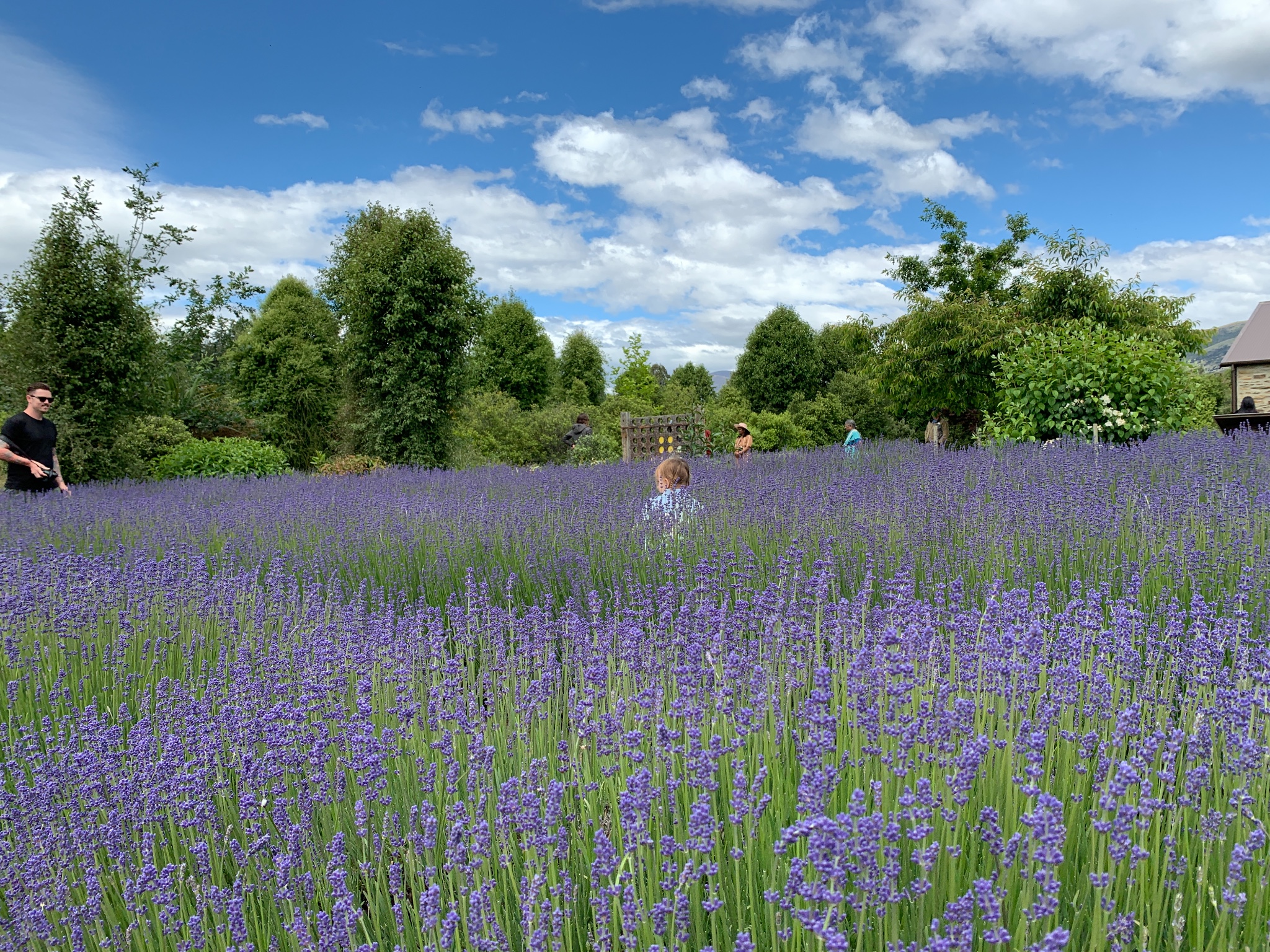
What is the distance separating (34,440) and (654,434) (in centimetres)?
1382

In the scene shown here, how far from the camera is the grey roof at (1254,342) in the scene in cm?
3141

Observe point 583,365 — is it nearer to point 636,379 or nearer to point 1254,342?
point 636,379

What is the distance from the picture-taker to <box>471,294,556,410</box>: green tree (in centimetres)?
3766

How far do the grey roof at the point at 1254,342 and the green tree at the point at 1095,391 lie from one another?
2622 cm

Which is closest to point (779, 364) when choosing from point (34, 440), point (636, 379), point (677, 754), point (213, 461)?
point (636, 379)

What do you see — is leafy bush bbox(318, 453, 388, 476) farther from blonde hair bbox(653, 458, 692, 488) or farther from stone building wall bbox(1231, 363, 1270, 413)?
stone building wall bbox(1231, 363, 1270, 413)

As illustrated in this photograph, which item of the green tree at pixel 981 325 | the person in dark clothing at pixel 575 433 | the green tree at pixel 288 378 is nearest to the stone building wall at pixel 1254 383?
the green tree at pixel 981 325

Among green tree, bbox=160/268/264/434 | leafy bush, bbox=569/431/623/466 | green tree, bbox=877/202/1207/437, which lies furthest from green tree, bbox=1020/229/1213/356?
green tree, bbox=160/268/264/434

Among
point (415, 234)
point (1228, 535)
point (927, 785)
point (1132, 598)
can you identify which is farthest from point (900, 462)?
point (415, 234)

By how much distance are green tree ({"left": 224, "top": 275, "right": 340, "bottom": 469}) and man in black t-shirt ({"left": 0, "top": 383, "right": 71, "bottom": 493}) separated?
18.5 meters

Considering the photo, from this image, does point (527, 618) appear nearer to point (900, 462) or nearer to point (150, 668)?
point (150, 668)

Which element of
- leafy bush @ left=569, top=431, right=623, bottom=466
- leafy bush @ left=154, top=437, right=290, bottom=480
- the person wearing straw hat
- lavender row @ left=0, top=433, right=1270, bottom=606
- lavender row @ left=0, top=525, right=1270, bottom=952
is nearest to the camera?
lavender row @ left=0, top=525, right=1270, bottom=952

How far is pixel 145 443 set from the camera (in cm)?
1512

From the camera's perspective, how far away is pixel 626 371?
1599 inches
